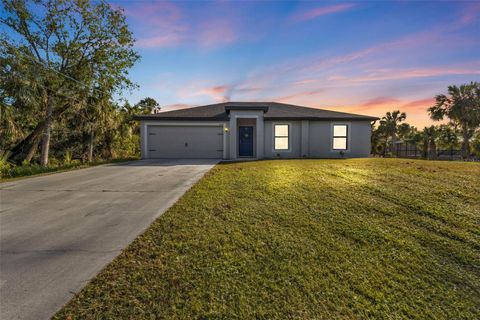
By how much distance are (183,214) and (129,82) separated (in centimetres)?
1494

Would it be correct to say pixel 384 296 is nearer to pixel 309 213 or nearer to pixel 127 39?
pixel 309 213

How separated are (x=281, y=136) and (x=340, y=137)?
163 inches

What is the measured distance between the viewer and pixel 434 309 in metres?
1.90

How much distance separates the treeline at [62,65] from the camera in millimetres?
11352

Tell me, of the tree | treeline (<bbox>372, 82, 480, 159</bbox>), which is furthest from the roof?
the tree

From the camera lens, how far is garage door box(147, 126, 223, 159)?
13625mm

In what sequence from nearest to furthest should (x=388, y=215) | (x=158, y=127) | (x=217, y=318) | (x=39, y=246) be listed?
(x=217, y=318) → (x=39, y=246) → (x=388, y=215) → (x=158, y=127)

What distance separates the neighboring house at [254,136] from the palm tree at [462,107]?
49.0 feet

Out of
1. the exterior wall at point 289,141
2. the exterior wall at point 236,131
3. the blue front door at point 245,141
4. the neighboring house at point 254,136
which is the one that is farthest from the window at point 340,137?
the blue front door at point 245,141

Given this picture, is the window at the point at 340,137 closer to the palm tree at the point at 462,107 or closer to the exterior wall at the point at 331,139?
the exterior wall at the point at 331,139

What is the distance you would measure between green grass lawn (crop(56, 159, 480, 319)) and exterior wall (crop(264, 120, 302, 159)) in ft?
30.3

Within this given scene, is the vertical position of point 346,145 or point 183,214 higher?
point 346,145

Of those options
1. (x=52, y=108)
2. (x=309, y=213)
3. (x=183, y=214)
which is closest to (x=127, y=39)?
(x=52, y=108)

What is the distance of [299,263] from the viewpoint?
2.45 metres
